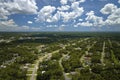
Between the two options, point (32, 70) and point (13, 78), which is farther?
point (32, 70)

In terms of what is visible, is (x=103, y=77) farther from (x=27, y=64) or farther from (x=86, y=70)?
(x=27, y=64)

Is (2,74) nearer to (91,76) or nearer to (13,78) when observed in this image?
(13,78)

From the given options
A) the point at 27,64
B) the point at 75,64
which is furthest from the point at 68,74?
the point at 27,64

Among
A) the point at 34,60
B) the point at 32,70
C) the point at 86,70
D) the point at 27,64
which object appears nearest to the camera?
the point at 86,70

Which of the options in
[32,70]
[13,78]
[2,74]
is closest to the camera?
[13,78]

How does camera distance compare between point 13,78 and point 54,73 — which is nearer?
point 13,78

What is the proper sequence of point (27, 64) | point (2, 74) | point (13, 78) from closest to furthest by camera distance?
1. point (13, 78)
2. point (2, 74)
3. point (27, 64)

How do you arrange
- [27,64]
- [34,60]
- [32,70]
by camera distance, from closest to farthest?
[32,70] → [27,64] → [34,60]

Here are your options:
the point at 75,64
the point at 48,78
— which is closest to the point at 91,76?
the point at 48,78

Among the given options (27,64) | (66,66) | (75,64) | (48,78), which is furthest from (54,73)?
(27,64)
